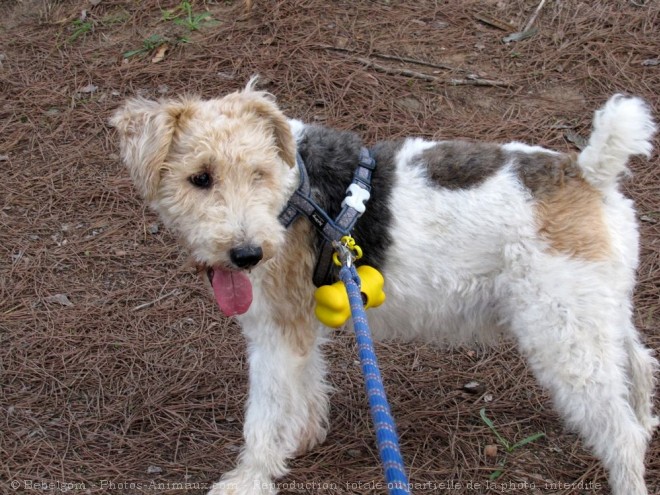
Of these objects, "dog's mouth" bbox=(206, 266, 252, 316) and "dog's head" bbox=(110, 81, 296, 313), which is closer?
"dog's head" bbox=(110, 81, 296, 313)

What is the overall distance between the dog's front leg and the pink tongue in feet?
1.30

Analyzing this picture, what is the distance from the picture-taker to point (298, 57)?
24.3 feet

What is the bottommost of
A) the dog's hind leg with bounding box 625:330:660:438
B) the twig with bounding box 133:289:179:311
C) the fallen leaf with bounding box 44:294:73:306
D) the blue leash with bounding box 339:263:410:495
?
the fallen leaf with bounding box 44:294:73:306

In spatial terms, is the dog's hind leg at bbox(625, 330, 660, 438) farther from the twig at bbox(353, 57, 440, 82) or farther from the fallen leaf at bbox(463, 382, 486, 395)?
the twig at bbox(353, 57, 440, 82)

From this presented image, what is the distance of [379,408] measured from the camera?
244 cm

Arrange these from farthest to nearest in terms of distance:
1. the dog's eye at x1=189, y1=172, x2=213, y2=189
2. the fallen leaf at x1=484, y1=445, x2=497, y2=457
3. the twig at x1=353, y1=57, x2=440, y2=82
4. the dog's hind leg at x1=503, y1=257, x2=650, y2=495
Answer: the twig at x1=353, y1=57, x2=440, y2=82 < the fallen leaf at x1=484, y1=445, x2=497, y2=457 < the dog's hind leg at x1=503, y1=257, x2=650, y2=495 < the dog's eye at x1=189, y1=172, x2=213, y2=189

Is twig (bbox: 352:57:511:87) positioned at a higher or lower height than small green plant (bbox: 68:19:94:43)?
higher

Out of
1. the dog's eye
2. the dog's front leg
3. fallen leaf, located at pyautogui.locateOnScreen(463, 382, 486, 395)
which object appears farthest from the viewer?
fallen leaf, located at pyautogui.locateOnScreen(463, 382, 486, 395)

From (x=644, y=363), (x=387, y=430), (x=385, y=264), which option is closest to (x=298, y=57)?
(x=385, y=264)

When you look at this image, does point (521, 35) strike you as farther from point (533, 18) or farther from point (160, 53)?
point (160, 53)

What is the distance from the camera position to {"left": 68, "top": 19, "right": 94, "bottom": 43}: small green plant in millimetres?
7930

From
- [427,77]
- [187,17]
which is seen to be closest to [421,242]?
[427,77]

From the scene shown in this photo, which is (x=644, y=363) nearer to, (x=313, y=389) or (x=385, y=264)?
Answer: (x=385, y=264)

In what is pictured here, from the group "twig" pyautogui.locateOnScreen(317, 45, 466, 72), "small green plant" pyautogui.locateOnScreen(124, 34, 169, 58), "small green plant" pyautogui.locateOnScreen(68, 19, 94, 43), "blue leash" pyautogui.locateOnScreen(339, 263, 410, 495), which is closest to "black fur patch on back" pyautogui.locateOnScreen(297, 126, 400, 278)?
"blue leash" pyautogui.locateOnScreen(339, 263, 410, 495)
